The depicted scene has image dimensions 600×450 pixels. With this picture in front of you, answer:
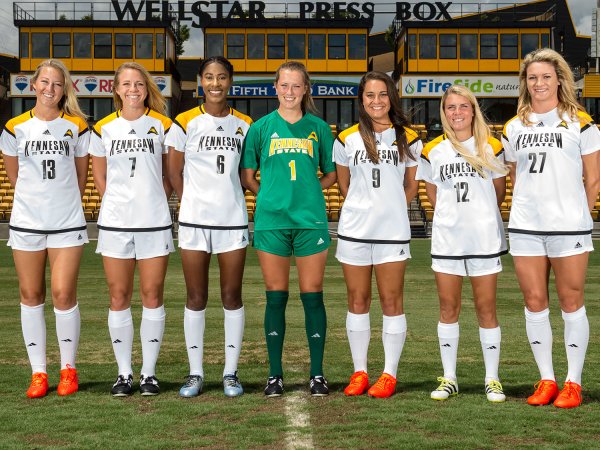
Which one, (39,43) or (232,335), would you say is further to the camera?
(39,43)

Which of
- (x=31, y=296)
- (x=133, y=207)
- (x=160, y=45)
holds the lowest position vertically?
(x=31, y=296)

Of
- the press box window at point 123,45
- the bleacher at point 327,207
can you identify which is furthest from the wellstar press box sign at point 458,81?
the press box window at point 123,45

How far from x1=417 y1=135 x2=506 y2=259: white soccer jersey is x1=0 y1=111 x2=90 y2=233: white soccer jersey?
248 cm

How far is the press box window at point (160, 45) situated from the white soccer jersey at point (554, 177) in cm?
3910

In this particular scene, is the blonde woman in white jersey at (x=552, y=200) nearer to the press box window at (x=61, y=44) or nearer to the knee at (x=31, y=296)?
the knee at (x=31, y=296)

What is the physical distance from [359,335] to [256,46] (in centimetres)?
3851

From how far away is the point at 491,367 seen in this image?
5.86 meters

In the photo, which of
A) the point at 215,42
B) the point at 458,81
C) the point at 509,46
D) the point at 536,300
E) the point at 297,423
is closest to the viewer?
the point at 297,423

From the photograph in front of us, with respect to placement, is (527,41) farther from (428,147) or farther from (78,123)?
(78,123)

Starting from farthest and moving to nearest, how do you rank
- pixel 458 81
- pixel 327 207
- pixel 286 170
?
pixel 458 81 < pixel 327 207 < pixel 286 170

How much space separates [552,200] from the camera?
5.54m

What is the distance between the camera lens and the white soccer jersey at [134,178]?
5.85m

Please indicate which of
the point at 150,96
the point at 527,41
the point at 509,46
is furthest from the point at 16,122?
the point at 527,41

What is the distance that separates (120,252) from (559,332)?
545 cm
